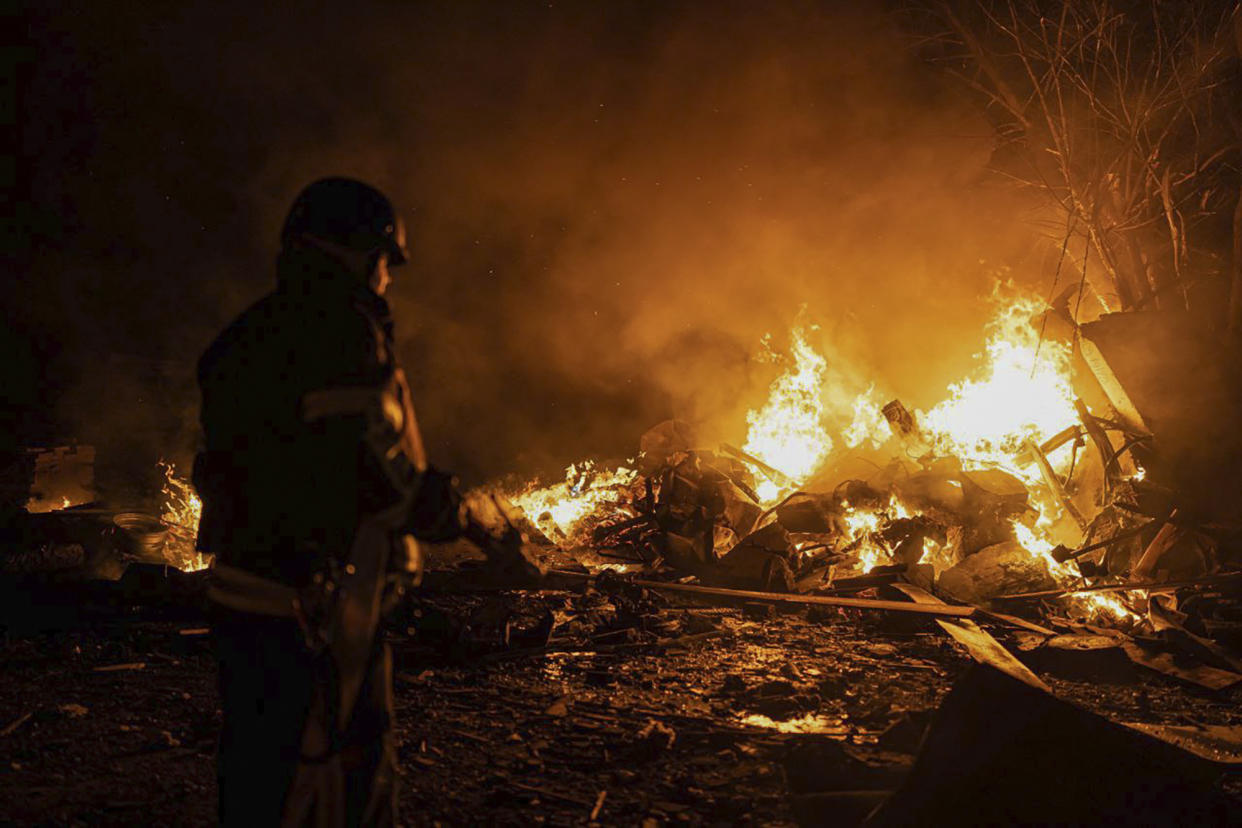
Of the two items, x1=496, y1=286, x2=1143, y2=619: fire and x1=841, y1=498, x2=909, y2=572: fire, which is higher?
x1=496, y1=286, x2=1143, y2=619: fire

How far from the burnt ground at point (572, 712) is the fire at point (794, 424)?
4.57m

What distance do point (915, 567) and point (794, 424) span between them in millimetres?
4460

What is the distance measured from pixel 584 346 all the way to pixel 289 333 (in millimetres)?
12823

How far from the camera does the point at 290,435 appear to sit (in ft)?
6.73

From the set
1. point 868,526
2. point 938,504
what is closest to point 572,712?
point 868,526

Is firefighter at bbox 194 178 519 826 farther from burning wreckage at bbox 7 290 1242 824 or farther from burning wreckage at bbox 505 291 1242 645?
burning wreckage at bbox 505 291 1242 645

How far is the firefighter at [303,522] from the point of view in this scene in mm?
2041

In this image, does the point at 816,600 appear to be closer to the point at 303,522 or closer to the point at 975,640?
the point at 975,640

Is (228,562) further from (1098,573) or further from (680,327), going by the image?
(680,327)

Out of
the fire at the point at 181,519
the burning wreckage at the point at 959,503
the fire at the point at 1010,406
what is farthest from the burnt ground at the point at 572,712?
the fire at the point at 1010,406

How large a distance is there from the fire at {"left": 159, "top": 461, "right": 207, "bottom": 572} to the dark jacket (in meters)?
5.17

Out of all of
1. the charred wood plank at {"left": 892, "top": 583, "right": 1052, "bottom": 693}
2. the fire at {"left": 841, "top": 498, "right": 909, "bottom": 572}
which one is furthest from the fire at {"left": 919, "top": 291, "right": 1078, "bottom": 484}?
the charred wood plank at {"left": 892, "top": 583, "right": 1052, "bottom": 693}

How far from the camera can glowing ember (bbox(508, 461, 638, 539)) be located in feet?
35.3

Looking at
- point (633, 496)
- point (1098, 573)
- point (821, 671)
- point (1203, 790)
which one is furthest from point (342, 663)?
point (633, 496)
